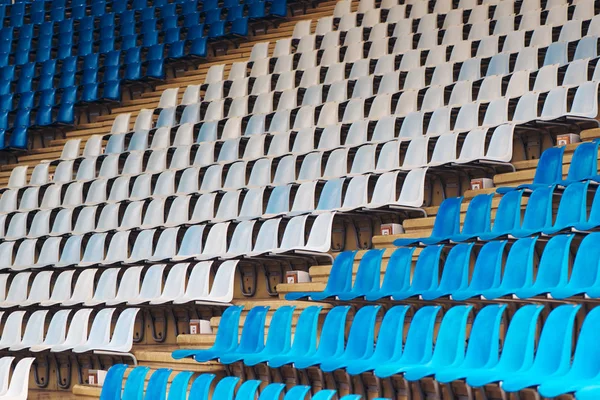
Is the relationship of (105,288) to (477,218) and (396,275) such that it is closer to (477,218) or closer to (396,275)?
(396,275)

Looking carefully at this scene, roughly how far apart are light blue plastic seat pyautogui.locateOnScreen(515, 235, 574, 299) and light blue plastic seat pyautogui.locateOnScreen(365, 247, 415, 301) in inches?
23.3

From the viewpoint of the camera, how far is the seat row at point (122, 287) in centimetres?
427

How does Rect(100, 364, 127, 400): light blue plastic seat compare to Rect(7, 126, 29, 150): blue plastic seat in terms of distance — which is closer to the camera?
Rect(100, 364, 127, 400): light blue plastic seat

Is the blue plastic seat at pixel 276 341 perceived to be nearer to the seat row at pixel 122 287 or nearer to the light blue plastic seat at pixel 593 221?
the seat row at pixel 122 287

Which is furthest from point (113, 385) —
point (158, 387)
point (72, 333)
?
point (72, 333)

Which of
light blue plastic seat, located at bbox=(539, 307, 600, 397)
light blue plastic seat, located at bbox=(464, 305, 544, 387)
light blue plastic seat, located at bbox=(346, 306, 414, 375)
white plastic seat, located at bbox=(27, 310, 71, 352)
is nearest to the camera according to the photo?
light blue plastic seat, located at bbox=(539, 307, 600, 397)

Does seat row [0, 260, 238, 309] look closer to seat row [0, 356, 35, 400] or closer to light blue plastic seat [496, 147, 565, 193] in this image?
seat row [0, 356, 35, 400]

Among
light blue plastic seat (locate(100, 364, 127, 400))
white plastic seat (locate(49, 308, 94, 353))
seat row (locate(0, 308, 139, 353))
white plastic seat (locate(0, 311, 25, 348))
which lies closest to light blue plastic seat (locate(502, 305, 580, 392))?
light blue plastic seat (locate(100, 364, 127, 400))

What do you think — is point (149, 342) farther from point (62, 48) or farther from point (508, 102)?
point (62, 48)

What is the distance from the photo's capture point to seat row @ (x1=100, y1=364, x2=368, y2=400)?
293 centimetres

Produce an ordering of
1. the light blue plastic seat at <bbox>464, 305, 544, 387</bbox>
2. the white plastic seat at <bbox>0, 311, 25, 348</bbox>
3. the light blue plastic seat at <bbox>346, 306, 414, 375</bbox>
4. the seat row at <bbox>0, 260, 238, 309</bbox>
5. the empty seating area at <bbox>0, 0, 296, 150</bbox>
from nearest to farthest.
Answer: the light blue plastic seat at <bbox>464, 305, 544, 387</bbox> → the light blue plastic seat at <bbox>346, 306, 414, 375</bbox> → the seat row at <bbox>0, 260, 238, 309</bbox> → the white plastic seat at <bbox>0, 311, 25, 348</bbox> → the empty seating area at <bbox>0, 0, 296, 150</bbox>

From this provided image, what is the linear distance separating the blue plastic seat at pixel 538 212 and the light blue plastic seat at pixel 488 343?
70 centimetres

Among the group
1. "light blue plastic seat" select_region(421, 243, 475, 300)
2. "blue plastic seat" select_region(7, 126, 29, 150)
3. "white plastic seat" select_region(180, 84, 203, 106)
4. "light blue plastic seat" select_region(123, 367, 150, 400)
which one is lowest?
"light blue plastic seat" select_region(123, 367, 150, 400)

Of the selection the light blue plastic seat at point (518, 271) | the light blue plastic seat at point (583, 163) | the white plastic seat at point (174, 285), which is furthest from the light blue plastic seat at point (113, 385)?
the light blue plastic seat at point (583, 163)
